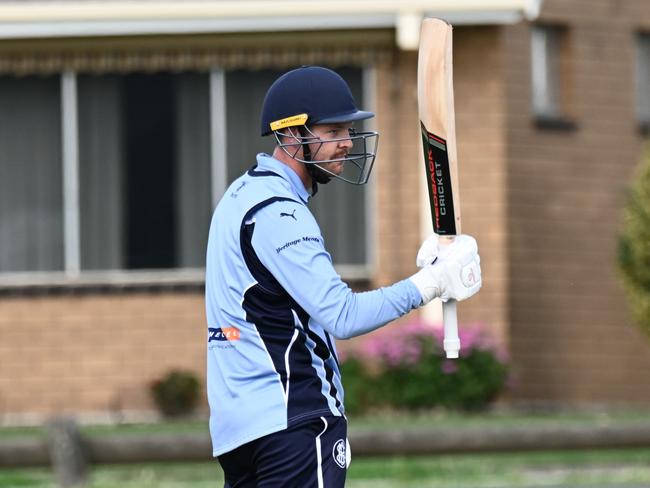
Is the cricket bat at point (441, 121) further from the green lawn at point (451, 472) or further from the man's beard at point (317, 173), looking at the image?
the green lawn at point (451, 472)

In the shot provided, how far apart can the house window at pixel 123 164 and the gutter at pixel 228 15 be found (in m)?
0.67

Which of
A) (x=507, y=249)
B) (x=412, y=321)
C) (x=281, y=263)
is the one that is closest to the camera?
(x=281, y=263)

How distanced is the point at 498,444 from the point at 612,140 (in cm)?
782

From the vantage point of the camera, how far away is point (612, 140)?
1864 centimetres

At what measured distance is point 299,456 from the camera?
498 centimetres

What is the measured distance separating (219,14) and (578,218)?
460 centimetres

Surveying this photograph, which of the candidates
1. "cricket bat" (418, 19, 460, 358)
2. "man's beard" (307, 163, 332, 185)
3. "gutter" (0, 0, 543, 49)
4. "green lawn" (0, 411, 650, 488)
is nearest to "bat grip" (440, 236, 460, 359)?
"cricket bat" (418, 19, 460, 358)

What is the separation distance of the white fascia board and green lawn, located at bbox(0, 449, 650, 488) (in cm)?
432

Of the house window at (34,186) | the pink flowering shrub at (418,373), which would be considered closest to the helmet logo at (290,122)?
the pink flowering shrub at (418,373)

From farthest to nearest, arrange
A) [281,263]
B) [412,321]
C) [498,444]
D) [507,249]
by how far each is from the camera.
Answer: [507,249] → [412,321] → [498,444] → [281,263]

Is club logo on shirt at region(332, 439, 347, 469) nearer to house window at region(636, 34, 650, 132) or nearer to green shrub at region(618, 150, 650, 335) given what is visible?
green shrub at region(618, 150, 650, 335)

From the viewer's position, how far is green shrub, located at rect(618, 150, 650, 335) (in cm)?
1580

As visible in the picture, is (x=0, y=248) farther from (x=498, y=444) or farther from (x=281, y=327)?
(x=281, y=327)

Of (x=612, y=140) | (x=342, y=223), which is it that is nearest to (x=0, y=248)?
(x=342, y=223)
